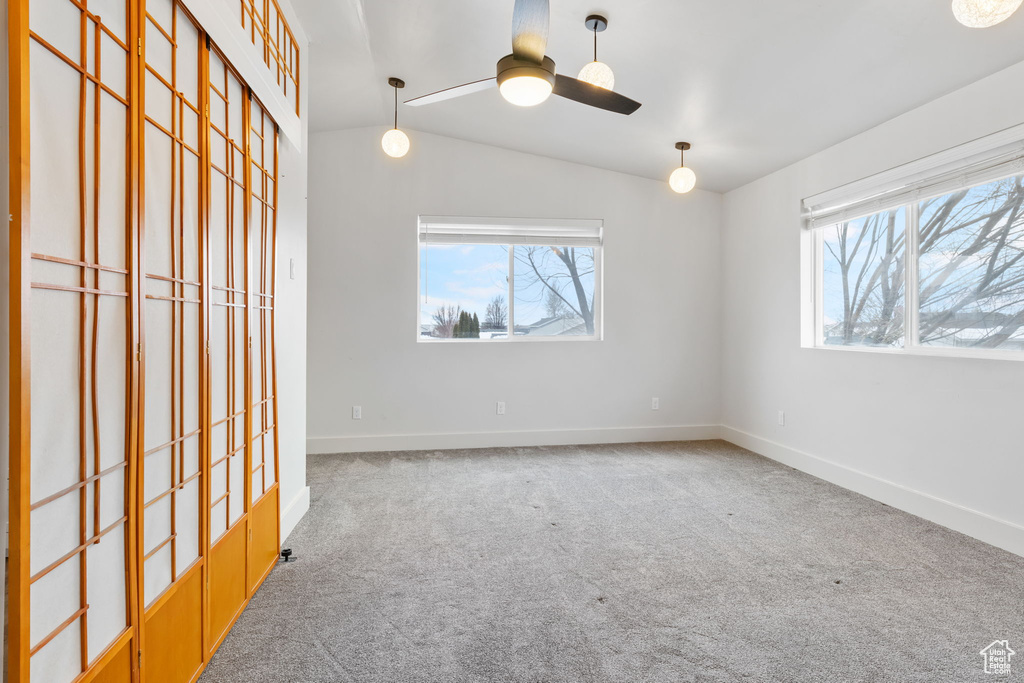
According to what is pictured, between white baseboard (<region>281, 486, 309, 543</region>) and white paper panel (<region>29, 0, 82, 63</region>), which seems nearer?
white paper panel (<region>29, 0, 82, 63</region>)

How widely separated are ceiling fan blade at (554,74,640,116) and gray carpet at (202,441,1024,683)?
2.06 metres

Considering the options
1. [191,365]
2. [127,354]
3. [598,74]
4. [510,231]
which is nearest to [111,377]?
[127,354]

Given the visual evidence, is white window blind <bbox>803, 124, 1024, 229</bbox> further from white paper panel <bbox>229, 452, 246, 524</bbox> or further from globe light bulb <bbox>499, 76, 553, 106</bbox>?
white paper panel <bbox>229, 452, 246, 524</bbox>

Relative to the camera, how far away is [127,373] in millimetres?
1206

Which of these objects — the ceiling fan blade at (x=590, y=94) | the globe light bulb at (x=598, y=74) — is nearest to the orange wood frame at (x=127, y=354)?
the ceiling fan blade at (x=590, y=94)

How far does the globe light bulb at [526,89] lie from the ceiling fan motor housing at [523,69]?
0.01m

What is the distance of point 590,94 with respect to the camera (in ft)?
7.10

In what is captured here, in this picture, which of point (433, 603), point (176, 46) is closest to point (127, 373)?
point (176, 46)

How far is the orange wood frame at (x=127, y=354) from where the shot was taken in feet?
2.85

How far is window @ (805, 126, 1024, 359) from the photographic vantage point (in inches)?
101

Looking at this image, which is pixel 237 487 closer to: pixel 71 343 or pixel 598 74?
pixel 71 343

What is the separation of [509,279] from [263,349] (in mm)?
2625

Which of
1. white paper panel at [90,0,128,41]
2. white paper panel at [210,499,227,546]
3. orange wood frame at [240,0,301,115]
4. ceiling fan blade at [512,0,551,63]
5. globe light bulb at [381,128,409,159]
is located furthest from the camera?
globe light bulb at [381,128,409,159]

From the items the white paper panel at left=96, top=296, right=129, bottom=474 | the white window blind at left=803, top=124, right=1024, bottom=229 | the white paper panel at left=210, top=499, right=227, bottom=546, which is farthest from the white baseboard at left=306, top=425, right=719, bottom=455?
the white paper panel at left=96, top=296, right=129, bottom=474
